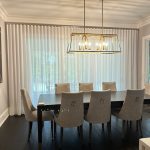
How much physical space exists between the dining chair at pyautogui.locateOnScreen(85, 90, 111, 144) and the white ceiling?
6.64 feet

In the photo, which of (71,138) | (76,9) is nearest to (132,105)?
(71,138)

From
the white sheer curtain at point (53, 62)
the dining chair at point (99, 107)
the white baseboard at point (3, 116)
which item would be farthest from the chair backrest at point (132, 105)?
the white baseboard at point (3, 116)

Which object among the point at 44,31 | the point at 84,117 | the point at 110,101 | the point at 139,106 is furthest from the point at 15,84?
the point at 139,106

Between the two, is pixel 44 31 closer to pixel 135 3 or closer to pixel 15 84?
pixel 15 84

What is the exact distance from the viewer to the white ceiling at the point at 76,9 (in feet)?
13.7

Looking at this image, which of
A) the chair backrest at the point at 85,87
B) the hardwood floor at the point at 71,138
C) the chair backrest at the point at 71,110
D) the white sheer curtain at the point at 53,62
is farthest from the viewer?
the white sheer curtain at the point at 53,62

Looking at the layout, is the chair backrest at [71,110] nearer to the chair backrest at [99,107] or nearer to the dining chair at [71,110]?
the dining chair at [71,110]

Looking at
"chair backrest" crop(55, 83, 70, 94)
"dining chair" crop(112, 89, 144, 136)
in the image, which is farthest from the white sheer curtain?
"dining chair" crop(112, 89, 144, 136)

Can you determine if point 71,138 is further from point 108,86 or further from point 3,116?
point 3,116

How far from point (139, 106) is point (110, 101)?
0.59 metres

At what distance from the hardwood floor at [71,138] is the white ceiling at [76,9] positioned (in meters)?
2.73

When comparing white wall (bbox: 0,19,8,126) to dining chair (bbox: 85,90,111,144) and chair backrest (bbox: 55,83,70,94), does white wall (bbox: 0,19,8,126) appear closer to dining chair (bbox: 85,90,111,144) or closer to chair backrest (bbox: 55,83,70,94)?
chair backrest (bbox: 55,83,70,94)

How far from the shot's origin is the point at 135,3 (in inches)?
167

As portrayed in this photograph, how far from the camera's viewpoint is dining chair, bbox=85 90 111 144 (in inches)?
132
